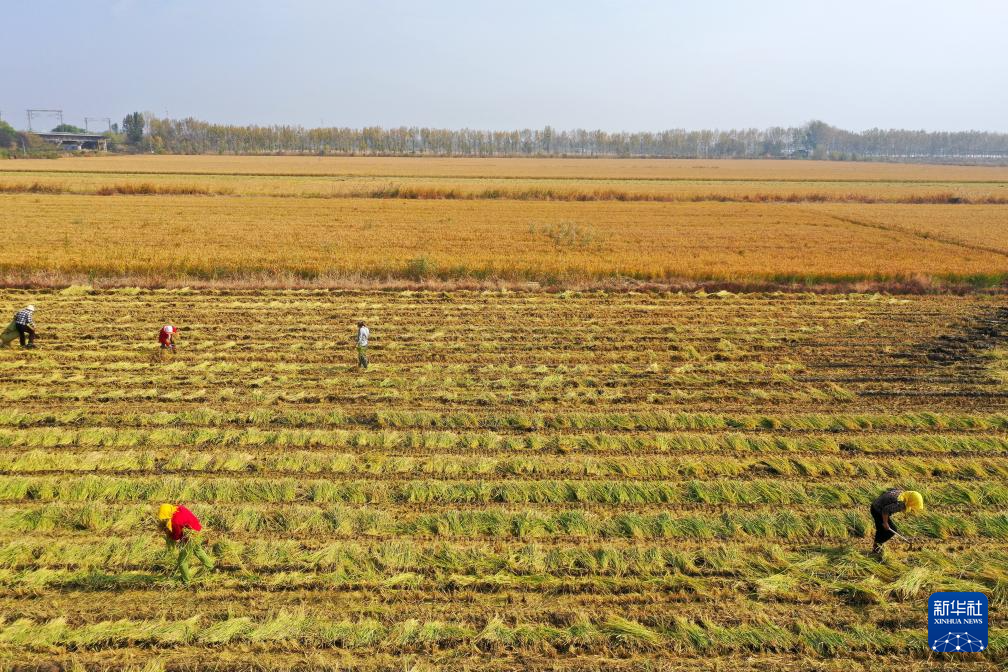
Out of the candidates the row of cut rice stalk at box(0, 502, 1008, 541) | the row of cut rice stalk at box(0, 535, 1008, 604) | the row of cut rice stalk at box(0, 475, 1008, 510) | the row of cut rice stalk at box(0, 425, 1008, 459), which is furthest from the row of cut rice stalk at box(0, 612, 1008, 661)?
the row of cut rice stalk at box(0, 425, 1008, 459)

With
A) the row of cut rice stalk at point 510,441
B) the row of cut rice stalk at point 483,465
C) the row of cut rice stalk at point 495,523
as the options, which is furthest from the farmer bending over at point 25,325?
the row of cut rice stalk at point 495,523

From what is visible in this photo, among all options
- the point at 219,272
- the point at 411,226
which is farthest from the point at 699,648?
the point at 411,226

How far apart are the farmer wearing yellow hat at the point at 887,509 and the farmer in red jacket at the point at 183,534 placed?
7742 millimetres

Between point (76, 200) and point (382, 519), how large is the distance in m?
50.0

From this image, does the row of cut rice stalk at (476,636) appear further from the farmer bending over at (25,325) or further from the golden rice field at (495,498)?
the farmer bending over at (25,325)

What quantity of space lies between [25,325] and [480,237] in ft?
69.9

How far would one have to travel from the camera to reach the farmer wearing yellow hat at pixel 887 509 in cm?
724

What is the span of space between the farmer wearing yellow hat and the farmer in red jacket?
774cm

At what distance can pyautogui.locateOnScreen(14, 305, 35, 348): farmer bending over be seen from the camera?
14906 millimetres

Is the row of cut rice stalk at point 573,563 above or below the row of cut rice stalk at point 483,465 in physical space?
below

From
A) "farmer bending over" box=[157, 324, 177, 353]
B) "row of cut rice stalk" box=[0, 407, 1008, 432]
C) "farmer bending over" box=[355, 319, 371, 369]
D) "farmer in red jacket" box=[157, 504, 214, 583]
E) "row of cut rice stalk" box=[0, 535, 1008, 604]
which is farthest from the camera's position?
"farmer bending over" box=[157, 324, 177, 353]

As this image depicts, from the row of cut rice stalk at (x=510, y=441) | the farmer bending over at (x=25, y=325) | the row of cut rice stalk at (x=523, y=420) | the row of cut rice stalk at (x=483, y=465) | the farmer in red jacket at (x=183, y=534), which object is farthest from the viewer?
the farmer bending over at (x=25, y=325)

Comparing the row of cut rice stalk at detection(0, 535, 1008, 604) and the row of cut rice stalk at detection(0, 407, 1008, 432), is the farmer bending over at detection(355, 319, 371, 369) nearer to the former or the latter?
the row of cut rice stalk at detection(0, 407, 1008, 432)

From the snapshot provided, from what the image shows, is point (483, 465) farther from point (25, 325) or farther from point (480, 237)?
point (480, 237)
